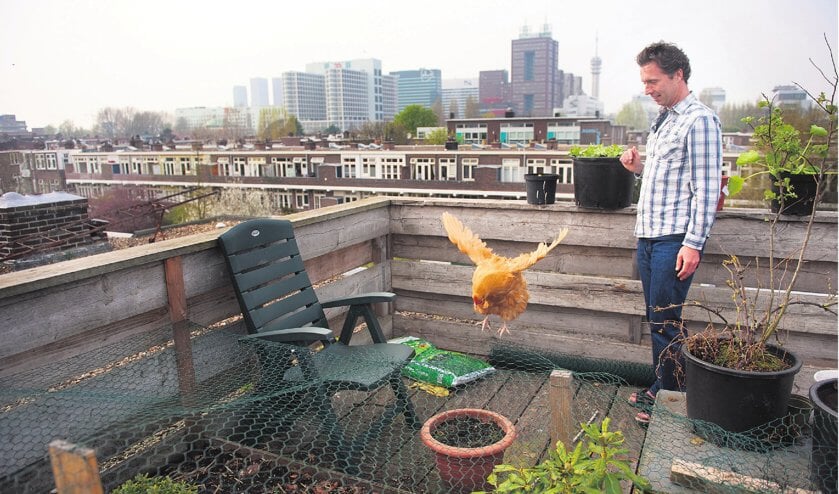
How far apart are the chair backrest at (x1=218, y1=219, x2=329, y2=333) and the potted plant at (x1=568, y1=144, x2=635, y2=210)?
5.47ft

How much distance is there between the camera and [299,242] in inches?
120

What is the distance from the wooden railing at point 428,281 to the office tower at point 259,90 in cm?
14663

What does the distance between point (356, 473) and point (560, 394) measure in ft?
3.33

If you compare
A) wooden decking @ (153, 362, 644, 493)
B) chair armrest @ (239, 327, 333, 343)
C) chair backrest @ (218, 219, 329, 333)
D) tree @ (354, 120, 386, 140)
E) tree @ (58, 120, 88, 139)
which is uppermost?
tree @ (354, 120, 386, 140)

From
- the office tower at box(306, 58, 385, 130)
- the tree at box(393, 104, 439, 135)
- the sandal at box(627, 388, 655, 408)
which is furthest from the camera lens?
the office tower at box(306, 58, 385, 130)

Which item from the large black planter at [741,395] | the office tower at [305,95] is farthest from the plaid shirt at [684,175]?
the office tower at [305,95]

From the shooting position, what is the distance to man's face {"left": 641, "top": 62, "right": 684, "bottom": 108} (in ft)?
8.17

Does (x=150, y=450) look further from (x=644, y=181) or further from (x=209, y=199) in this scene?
(x=209, y=199)

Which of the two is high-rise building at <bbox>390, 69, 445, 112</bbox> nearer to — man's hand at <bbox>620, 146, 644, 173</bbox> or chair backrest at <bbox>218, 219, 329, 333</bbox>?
man's hand at <bbox>620, 146, 644, 173</bbox>

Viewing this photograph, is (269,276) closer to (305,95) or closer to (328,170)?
(328,170)

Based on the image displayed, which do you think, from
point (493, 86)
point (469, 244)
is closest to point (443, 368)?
point (469, 244)

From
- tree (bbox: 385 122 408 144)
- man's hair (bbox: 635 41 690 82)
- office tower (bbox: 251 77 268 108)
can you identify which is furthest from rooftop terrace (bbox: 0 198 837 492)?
office tower (bbox: 251 77 268 108)

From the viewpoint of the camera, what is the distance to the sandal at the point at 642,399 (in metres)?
2.77

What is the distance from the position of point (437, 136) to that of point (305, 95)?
68151mm
